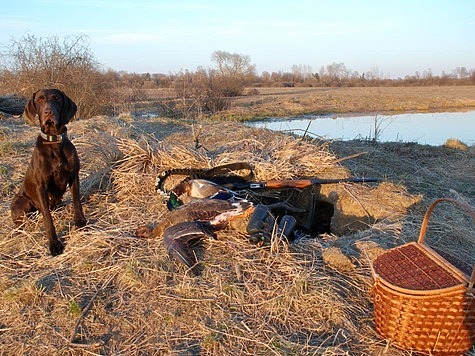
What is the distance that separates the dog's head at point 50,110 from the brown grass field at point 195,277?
1.02 meters

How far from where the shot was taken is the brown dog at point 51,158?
4199 millimetres

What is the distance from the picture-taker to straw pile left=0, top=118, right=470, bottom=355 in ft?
9.77

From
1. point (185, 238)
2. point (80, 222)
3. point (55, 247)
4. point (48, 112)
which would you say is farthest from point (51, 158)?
point (185, 238)

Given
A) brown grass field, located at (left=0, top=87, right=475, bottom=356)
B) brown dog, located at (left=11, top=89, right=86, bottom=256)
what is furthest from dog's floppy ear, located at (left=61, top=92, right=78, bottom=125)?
brown grass field, located at (left=0, top=87, right=475, bottom=356)

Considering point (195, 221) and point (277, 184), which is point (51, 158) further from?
point (277, 184)

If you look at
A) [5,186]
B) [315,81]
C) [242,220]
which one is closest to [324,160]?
[242,220]

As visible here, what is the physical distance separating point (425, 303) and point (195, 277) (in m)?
1.66

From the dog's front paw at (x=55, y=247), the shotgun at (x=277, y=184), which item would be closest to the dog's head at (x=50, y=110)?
the dog's front paw at (x=55, y=247)

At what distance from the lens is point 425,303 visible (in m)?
2.58

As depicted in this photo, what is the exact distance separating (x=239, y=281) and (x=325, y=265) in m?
0.72

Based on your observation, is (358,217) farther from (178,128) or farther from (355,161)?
(178,128)

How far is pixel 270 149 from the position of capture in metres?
6.00

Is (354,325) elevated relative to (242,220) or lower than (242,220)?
lower

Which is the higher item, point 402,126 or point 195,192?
point 195,192
